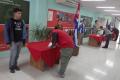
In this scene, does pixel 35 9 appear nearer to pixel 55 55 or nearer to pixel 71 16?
pixel 55 55

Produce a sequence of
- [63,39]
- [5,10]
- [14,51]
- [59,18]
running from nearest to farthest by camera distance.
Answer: [63,39]
[14,51]
[5,10]
[59,18]

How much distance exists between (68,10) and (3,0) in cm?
455

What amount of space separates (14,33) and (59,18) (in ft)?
10.6

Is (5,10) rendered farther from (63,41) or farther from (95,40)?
(95,40)

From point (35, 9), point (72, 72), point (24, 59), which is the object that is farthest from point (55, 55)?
point (35, 9)

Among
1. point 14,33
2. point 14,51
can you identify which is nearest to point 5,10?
point 14,33

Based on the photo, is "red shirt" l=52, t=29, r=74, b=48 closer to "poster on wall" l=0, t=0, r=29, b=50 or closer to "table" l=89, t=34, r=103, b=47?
"poster on wall" l=0, t=0, r=29, b=50

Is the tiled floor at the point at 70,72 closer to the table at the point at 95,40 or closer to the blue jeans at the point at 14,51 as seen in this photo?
the blue jeans at the point at 14,51

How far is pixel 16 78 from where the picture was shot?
10.3 feet

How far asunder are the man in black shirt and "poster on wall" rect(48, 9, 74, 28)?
1952 mm

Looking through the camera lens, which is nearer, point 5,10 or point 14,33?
point 14,33

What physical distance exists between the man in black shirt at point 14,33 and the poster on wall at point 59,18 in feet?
6.40

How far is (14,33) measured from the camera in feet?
10.7

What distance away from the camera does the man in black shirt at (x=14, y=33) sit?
10.4ft
